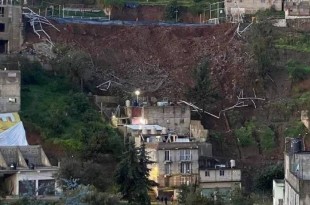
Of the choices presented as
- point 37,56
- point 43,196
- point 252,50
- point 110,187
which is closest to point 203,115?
point 252,50

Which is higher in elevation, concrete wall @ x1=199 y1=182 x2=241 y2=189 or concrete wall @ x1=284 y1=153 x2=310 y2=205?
concrete wall @ x1=284 y1=153 x2=310 y2=205

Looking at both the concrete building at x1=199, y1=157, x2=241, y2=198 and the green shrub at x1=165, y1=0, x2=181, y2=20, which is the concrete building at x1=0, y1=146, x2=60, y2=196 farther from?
the green shrub at x1=165, y1=0, x2=181, y2=20

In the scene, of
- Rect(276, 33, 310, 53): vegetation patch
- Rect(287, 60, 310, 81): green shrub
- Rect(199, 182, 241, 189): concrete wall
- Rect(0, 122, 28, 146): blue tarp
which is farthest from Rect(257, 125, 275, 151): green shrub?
Rect(0, 122, 28, 146): blue tarp

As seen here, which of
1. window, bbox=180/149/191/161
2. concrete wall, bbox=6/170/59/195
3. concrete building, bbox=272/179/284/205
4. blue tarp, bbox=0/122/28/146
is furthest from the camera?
window, bbox=180/149/191/161

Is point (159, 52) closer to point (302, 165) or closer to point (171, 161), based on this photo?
point (171, 161)

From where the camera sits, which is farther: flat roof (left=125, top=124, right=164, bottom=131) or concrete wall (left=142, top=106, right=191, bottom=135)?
concrete wall (left=142, top=106, right=191, bottom=135)

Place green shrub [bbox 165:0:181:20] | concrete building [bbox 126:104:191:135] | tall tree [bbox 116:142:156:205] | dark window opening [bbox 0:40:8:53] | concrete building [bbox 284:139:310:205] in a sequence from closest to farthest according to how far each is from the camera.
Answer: concrete building [bbox 284:139:310:205] → tall tree [bbox 116:142:156:205] → concrete building [bbox 126:104:191:135] → dark window opening [bbox 0:40:8:53] → green shrub [bbox 165:0:181:20]

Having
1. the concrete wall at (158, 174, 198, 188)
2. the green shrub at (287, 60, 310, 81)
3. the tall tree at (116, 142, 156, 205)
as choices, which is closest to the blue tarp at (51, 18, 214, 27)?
the green shrub at (287, 60, 310, 81)

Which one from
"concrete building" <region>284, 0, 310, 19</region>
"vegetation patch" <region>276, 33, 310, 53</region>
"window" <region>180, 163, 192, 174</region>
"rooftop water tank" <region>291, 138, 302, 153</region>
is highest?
"concrete building" <region>284, 0, 310, 19</region>
